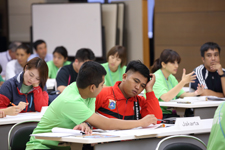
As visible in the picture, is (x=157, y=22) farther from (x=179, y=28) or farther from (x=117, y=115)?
(x=117, y=115)

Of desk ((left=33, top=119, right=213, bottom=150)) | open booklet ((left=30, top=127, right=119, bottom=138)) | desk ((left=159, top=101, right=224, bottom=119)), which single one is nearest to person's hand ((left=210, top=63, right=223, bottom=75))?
desk ((left=159, top=101, right=224, bottom=119))

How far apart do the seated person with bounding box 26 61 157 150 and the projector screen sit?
5388mm

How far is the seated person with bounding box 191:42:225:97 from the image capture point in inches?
170

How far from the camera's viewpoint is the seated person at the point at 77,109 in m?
2.19

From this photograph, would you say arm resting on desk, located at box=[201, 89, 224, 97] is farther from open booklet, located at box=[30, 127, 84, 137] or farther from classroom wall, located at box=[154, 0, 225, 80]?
open booklet, located at box=[30, 127, 84, 137]

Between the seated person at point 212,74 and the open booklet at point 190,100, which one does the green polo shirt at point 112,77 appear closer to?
the seated person at point 212,74

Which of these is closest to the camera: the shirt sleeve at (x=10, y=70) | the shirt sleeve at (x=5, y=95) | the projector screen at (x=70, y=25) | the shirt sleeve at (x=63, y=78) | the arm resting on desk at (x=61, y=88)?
the shirt sleeve at (x=5, y=95)

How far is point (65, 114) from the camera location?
2.21 meters

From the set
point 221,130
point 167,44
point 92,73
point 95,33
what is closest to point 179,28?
point 167,44

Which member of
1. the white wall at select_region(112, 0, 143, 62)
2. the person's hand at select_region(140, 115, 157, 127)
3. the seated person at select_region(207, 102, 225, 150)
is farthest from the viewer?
the white wall at select_region(112, 0, 143, 62)

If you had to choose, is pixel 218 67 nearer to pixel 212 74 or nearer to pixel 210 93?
pixel 212 74

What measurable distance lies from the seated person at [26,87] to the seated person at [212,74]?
6.85 ft

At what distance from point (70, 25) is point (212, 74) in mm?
4349

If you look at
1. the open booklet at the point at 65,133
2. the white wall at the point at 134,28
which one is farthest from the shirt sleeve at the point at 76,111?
the white wall at the point at 134,28
